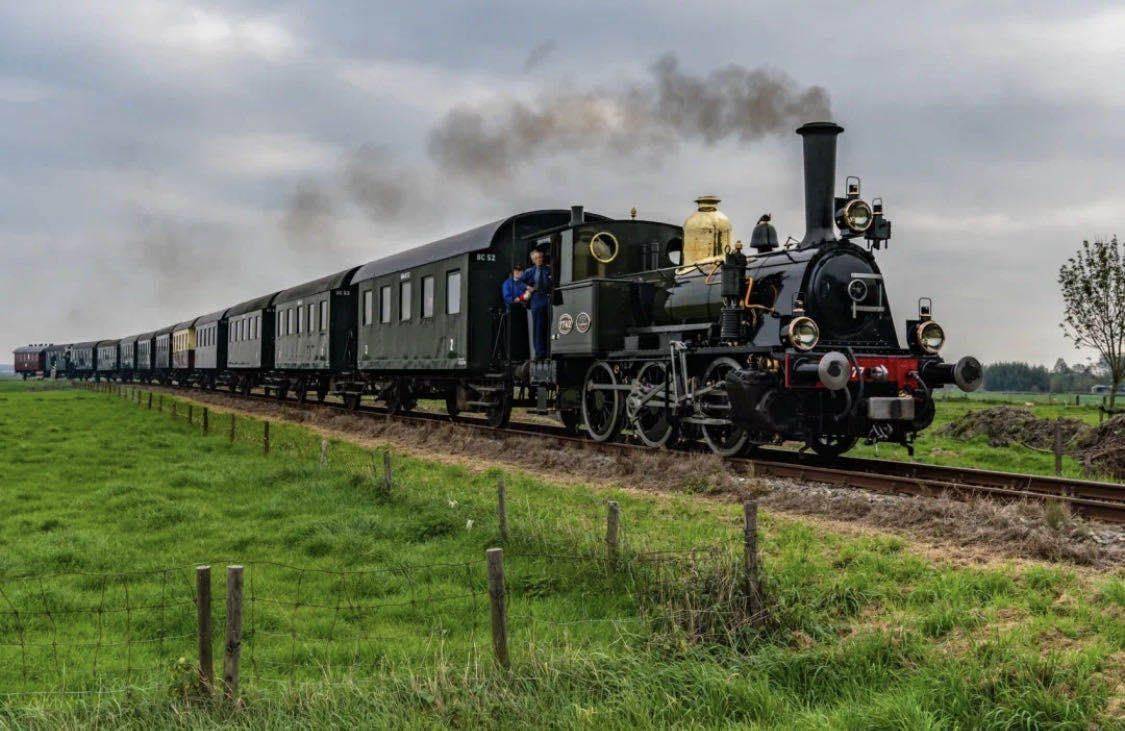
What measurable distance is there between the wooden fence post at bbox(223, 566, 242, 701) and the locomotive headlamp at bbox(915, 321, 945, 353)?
969 cm

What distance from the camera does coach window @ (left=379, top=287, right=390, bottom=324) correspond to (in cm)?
2286

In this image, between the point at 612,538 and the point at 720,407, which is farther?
the point at 720,407

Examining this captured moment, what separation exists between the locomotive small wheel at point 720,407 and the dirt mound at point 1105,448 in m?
6.14

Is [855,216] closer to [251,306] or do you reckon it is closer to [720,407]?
[720,407]

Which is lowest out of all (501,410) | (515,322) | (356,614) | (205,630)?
(356,614)

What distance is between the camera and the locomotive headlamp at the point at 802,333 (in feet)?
37.0

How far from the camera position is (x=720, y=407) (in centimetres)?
1248

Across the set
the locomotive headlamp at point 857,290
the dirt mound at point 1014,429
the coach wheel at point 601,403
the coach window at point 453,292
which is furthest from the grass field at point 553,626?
the dirt mound at point 1014,429

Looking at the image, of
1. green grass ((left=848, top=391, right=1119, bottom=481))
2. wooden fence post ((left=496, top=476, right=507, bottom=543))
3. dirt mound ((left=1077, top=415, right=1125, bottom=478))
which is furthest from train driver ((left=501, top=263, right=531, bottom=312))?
dirt mound ((left=1077, top=415, right=1125, bottom=478))

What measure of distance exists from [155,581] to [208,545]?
130 centimetres

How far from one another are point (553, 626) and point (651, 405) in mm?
7452

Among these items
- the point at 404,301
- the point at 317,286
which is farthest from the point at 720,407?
the point at 317,286

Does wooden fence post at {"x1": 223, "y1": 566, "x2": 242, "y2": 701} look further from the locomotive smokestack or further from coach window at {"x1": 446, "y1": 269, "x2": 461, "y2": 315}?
coach window at {"x1": 446, "y1": 269, "x2": 461, "y2": 315}

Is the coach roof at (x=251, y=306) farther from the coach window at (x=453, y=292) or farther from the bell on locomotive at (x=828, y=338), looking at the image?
the bell on locomotive at (x=828, y=338)
